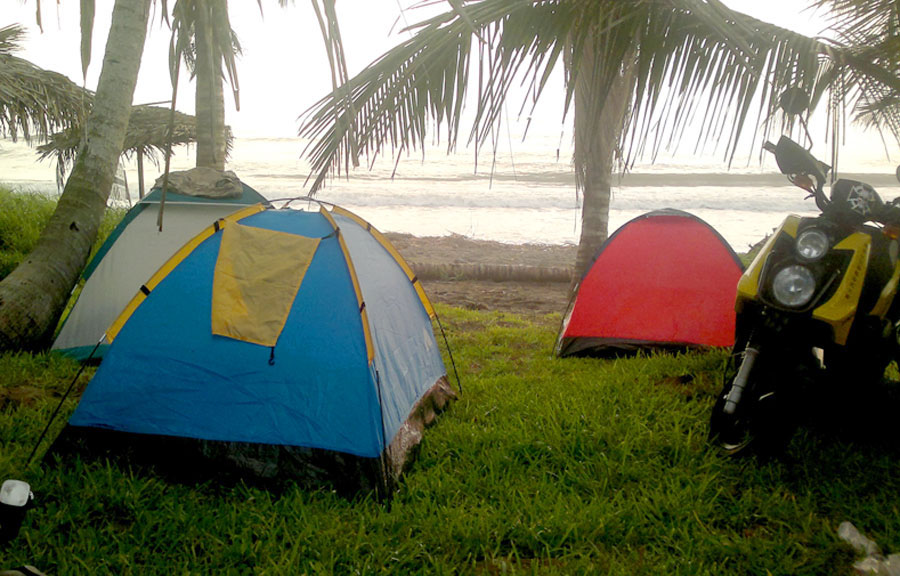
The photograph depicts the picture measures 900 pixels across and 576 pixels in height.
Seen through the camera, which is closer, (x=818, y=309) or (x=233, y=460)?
(x=818, y=309)

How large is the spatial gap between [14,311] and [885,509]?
17.6 ft

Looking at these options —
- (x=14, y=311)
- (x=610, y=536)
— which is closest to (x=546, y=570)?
(x=610, y=536)

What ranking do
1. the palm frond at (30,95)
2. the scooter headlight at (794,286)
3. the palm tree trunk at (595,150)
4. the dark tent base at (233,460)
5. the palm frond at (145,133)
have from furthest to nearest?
the palm frond at (145,133), the palm frond at (30,95), the palm tree trunk at (595,150), the dark tent base at (233,460), the scooter headlight at (794,286)

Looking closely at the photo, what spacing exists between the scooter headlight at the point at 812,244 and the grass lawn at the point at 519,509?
1.06 m

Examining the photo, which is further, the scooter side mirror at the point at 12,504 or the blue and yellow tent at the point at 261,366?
the blue and yellow tent at the point at 261,366

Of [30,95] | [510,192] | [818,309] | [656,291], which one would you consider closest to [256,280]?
[818,309]

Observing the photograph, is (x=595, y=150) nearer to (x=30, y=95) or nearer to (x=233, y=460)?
(x=233, y=460)

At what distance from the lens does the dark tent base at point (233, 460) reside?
9.70 feet

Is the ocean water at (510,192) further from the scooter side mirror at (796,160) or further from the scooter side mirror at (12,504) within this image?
the scooter side mirror at (12,504)

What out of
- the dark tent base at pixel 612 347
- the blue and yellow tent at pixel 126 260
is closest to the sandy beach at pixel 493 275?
the dark tent base at pixel 612 347

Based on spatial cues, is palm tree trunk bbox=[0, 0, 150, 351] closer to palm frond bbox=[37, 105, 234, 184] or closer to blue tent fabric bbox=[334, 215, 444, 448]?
blue tent fabric bbox=[334, 215, 444, 448]

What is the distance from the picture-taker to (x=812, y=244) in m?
2.76

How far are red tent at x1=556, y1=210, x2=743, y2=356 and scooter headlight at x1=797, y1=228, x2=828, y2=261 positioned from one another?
2108 millimetres

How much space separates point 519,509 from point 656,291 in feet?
8.81
